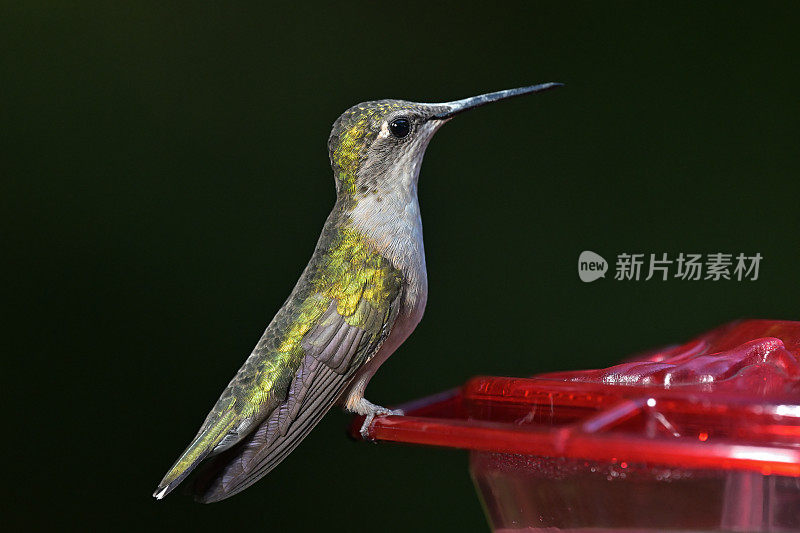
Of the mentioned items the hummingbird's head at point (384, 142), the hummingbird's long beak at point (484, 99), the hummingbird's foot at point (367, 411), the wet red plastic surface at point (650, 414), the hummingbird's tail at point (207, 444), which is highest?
the hummingbird's long beak at point (484, 99)

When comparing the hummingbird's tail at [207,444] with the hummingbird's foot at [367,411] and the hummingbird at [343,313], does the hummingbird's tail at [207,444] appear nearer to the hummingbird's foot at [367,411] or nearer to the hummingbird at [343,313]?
the hummingbird at [343,313]

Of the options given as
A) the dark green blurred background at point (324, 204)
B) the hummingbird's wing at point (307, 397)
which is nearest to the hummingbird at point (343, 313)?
the hummingbird's wing at point (307, 397)

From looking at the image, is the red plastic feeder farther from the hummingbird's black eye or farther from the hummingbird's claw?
the hummingbird's black eye

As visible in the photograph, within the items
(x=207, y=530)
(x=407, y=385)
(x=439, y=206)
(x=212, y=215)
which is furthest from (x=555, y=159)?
(x=207, y=530)

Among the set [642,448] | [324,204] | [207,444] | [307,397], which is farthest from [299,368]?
[324,204]

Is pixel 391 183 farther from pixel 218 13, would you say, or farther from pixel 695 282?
pixel 695 282

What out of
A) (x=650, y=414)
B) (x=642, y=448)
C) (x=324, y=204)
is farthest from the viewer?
(x=324, y=204)

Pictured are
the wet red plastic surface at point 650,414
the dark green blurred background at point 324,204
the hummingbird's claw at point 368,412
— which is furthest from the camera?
the dark green blurred background at point 324,204

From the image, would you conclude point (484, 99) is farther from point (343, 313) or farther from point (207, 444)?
point (207, 444)

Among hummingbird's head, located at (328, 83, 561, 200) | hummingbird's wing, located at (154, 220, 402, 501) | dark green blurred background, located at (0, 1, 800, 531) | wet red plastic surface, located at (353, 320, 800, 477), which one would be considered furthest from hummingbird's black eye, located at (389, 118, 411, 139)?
dark green blurred background, located at (0, 1, 800, 531)
